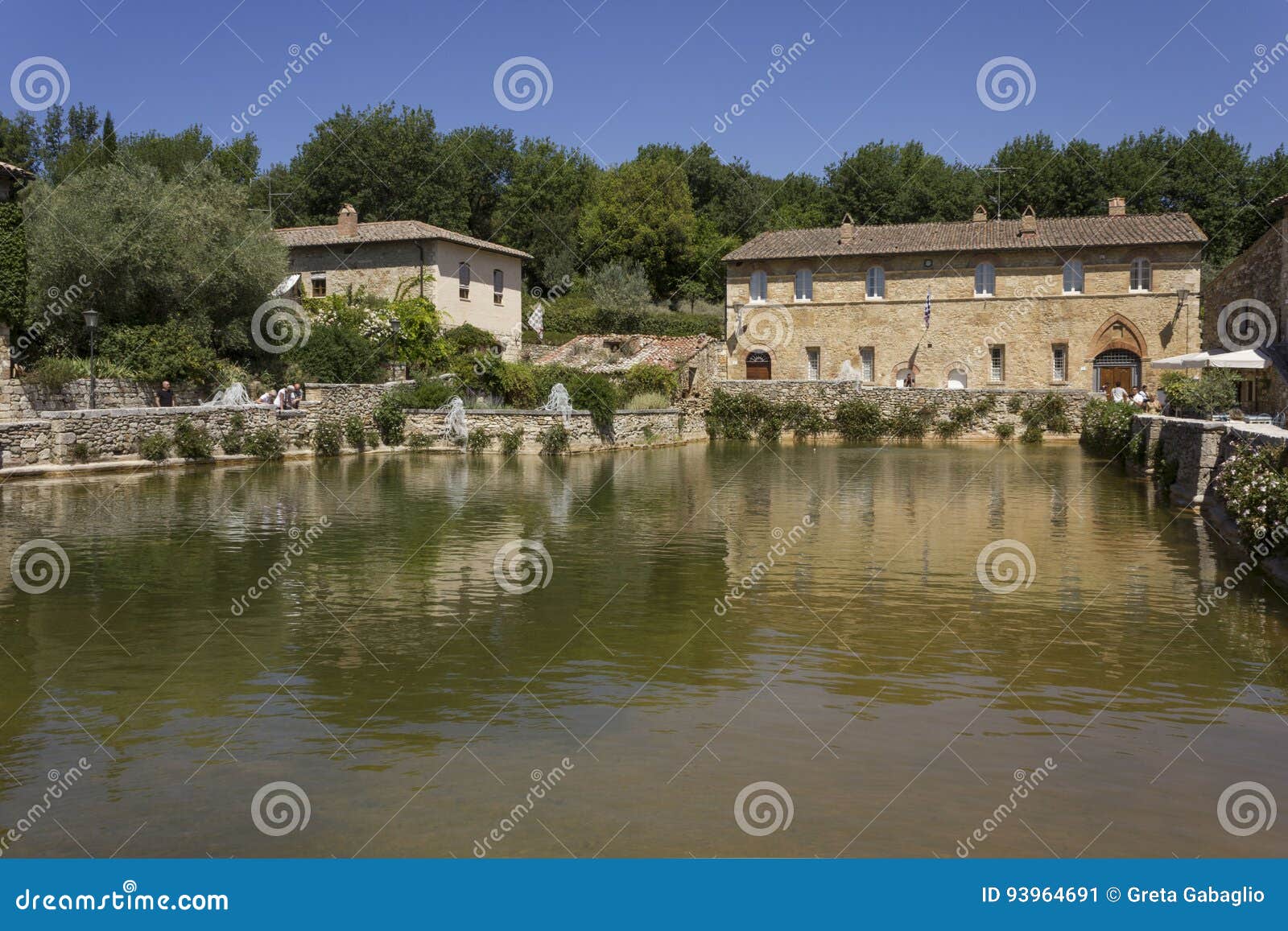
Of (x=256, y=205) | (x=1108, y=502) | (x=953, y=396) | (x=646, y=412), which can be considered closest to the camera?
(x=1108, y=502)

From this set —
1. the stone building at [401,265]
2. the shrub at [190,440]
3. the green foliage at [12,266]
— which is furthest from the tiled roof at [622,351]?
the green foliage at [12,266]

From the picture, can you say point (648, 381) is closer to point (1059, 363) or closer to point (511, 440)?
point (511, 440)

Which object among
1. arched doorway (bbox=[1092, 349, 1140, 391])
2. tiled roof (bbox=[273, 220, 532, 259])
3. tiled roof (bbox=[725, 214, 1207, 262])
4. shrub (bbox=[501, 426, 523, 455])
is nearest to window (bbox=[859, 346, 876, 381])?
tiled roof (bbox=[725, 214, 1207, 262])

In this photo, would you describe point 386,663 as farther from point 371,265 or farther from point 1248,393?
point 371,265

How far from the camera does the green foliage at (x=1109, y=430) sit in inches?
1137

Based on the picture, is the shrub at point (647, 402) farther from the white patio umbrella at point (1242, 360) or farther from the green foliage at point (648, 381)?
the white patio umbrella at point (1242, 360)

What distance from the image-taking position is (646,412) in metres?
34.5

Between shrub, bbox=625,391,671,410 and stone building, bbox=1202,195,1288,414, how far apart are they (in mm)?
17545

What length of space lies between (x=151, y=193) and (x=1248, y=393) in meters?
30.8

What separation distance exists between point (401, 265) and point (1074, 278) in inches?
1039

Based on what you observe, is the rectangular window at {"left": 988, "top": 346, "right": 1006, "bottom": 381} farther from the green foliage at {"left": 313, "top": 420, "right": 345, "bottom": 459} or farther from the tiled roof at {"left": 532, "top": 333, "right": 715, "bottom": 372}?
the green foliage at {"left": 313, "top": 420, "right": 345, "bottom": 459}

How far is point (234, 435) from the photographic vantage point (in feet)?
86.4

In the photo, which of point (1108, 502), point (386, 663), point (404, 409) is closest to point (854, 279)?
point (404, 409)

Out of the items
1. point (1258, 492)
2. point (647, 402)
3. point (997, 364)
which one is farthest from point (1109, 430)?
point (1258, 492)
